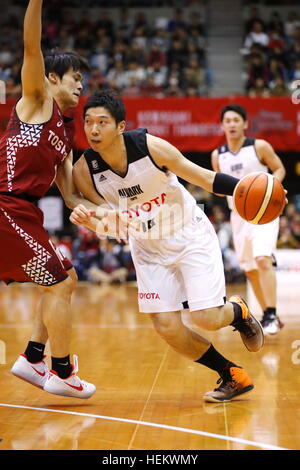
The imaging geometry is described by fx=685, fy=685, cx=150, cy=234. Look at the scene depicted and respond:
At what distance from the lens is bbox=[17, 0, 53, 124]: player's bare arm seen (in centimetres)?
385

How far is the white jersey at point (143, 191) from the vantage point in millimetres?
4309

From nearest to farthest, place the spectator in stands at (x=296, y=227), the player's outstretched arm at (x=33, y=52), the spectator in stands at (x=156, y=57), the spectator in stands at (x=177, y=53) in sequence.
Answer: the player's outstretched arm at (x=33, y=52), the spectator in stands at (x=296, y=227), the spectator in stands at (x=177, y=53), the spectator in stands at (x=156, y=57)

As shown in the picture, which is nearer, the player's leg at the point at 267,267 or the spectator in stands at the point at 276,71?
the player's leg at the point at 267,267

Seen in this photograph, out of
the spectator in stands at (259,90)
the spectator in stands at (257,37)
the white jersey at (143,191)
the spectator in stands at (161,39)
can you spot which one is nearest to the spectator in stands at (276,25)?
the spectator in stands at (257,37)

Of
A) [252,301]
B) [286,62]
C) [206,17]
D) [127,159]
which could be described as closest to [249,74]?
[286,62]

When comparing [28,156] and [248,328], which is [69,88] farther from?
[248,328]

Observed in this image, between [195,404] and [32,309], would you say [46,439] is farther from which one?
[32,309]

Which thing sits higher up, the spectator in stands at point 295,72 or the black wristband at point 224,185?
the spectator in stands at point 295,72

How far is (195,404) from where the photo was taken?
429cm

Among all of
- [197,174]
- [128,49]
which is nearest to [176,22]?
[128,49]

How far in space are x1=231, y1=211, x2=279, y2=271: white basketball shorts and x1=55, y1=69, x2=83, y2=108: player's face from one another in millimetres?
3039

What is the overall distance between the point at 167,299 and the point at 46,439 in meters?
1.27

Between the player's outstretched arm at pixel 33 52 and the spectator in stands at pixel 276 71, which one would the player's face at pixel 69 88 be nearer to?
the player's outstretched arm at pixel 33 52

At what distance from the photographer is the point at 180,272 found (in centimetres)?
446
